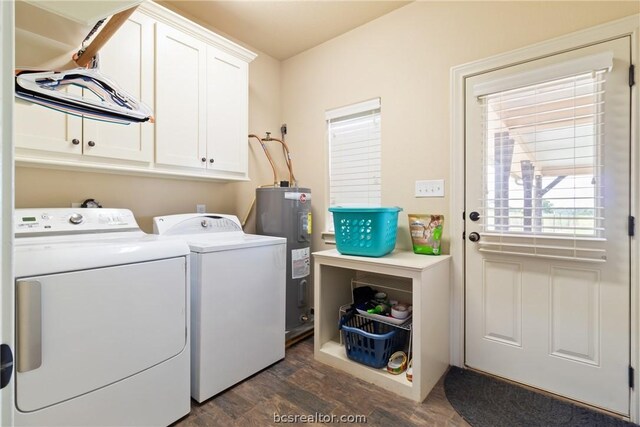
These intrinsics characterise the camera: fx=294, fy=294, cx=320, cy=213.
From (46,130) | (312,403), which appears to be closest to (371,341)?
(312,403)

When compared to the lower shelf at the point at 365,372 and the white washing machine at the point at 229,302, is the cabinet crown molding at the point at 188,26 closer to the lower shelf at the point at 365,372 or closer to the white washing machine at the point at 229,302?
the white washing machine at the point at 229,302

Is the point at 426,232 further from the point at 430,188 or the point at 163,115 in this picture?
the point at 163,115

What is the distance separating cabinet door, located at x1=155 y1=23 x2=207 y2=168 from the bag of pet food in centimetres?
158

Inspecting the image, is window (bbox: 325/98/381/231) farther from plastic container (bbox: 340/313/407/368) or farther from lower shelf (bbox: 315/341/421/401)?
lower shelf (bbox: 315/341/421/401)

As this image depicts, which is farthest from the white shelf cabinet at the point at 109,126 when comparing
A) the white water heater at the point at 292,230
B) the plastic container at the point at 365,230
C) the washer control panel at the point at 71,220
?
the plastic container at the point at 365,230

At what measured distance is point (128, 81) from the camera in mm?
1719

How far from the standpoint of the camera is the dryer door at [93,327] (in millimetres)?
1028

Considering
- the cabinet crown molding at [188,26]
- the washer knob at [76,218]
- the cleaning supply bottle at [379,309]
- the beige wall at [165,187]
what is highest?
the cabinet crown molding at [188,26]

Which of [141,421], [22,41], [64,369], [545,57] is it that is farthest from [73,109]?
[545,57]

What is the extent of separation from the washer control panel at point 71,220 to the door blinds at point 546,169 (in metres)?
2.26

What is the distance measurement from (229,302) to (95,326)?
0.66 m

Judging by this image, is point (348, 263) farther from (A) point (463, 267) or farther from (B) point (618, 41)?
(B) point (618, 41)

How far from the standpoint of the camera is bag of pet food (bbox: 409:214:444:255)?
2002mm

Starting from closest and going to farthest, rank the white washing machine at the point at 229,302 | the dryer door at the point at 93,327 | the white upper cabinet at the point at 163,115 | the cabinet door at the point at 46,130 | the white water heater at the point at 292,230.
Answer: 1. the dryer door at the point at 93,327
2. the cabinet door at the point at 46,130
3. the white upper cabinet at the point at 163,115
4. the white washing machine at the point at 229,302
5. the white water heater at the point at 292,230
